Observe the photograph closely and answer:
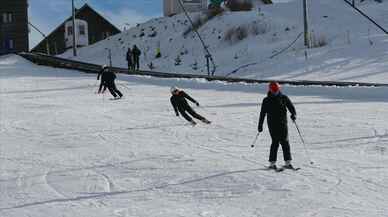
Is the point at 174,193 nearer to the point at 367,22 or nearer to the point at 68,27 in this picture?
the point at 367,22

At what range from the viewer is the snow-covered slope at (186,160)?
8789mm

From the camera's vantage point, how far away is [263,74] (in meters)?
32.5

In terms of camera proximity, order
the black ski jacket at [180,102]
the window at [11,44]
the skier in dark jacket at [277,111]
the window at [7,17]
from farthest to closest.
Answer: the window at [7,17] → the window at [11,44] → the black ski jacket at [180,102] → the skier in dark jacket at [277,111]

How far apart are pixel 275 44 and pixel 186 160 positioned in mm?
26874

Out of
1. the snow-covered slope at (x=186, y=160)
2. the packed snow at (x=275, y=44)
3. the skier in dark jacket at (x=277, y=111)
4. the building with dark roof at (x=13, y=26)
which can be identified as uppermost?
the building with dark roof at (x=13, y=26)

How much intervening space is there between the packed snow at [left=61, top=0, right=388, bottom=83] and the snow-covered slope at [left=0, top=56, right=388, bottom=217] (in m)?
8.82

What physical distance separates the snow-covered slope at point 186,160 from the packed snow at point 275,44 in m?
8.82

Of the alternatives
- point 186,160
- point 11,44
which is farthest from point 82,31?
point 186,160

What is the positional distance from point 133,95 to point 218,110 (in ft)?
20.7

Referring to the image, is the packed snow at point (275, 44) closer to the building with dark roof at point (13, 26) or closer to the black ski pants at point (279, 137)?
the building with dark roof at point (13, 26)

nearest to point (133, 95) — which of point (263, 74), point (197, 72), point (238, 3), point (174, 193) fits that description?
point (263, 74)

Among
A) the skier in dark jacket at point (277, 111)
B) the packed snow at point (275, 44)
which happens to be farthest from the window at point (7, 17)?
the skier in dark jacket at point (277, 111)

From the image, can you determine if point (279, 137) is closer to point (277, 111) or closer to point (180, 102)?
point (277, 111)

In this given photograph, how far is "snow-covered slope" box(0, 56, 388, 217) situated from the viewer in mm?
8789
